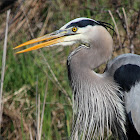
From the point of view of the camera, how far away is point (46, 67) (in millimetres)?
3980

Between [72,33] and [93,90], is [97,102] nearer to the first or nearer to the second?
[93,90]

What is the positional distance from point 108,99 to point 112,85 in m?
0.12

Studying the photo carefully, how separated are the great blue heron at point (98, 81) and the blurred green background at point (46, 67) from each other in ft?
1.56

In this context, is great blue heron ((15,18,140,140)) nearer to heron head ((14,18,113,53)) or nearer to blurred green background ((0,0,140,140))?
heron head ((14,18,113,53))

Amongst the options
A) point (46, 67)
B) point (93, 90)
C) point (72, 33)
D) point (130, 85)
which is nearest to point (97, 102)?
point (93, 90)

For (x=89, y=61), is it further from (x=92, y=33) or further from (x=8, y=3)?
(x=8, y=3)

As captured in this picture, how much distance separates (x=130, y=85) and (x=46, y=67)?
149 centimetres

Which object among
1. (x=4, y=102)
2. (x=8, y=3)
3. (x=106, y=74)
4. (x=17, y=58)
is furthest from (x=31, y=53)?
(x=106, y=74)

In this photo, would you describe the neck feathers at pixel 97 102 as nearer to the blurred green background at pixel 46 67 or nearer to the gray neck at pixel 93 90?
the gray neck at pixel 93 90

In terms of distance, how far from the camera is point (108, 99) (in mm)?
2721

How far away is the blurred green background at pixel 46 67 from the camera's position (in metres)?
3.48

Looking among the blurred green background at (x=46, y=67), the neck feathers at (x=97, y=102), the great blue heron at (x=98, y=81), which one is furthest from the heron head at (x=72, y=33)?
the blurred green background at (x=46, y=67)

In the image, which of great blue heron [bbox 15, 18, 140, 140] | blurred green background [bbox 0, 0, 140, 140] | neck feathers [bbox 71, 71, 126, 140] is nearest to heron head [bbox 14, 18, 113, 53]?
great blue heron [bbox 15, 18, 140, 140]

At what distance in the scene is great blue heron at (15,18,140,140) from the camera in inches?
101
